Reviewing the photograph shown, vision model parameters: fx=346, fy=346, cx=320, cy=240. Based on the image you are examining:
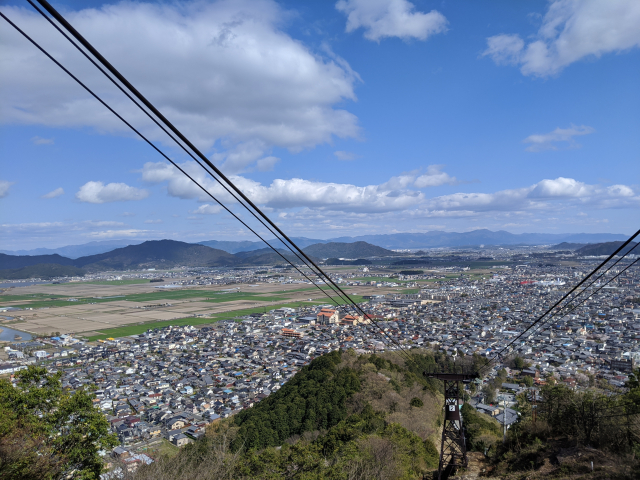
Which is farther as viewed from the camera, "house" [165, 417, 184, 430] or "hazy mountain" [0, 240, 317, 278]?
"hazy mountain" [0, 240, 317, 278]

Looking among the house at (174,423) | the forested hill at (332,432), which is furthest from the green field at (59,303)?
the forested hill at (332,432)

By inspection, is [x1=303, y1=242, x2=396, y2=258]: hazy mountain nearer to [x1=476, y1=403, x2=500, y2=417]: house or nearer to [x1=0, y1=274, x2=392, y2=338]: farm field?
[x1=0, y1=274, x2=392, y2=338]: farm field

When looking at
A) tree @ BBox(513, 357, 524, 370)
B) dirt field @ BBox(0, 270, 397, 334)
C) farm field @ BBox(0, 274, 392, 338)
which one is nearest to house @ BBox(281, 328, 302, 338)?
farm field @ BBox(0, 274, 392, 338)

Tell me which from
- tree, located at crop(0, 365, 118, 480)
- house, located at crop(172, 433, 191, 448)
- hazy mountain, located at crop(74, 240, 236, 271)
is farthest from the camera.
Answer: hazy mountain, located at crop(74, 240, 236, 271)

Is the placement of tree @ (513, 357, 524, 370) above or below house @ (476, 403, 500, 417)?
below

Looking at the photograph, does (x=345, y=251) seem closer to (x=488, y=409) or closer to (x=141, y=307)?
(x=141, y=307)

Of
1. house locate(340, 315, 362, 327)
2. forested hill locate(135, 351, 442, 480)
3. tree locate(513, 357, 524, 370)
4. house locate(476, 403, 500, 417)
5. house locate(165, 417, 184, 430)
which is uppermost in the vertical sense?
forested hill locate(135, 351, 442, 480)
